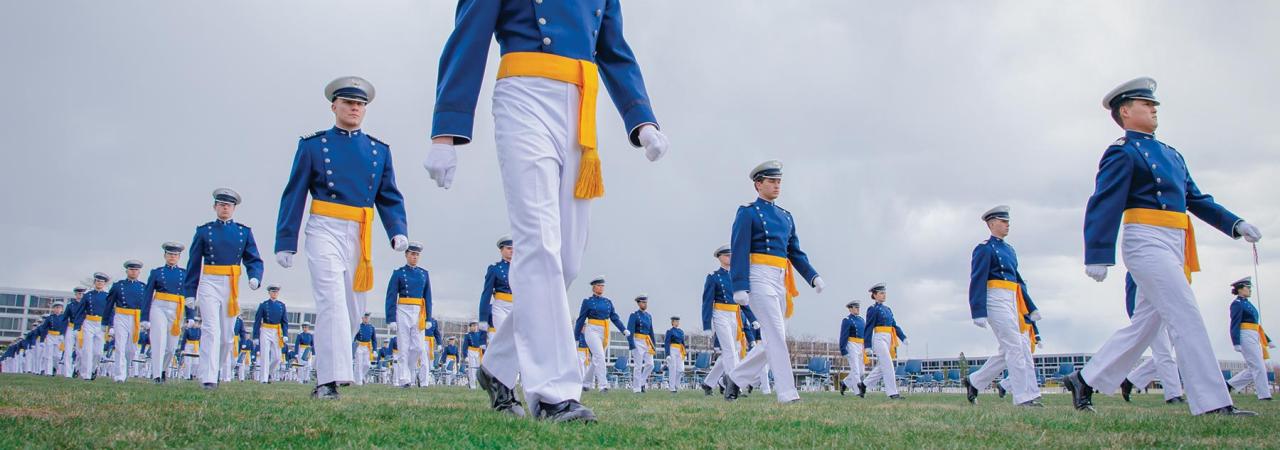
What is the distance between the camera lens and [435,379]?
4091 cm

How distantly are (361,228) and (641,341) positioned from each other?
→ 17.7m

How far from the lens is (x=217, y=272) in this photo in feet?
39.3

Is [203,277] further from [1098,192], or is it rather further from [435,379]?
[435,379]

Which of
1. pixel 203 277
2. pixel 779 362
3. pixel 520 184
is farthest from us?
pixel 203 277

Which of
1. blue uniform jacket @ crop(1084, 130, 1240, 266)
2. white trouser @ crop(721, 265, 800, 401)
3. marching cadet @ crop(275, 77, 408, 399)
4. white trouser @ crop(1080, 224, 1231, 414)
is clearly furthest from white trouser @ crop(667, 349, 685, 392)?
white trouser @ crop(1080, 224, 1231, 414)

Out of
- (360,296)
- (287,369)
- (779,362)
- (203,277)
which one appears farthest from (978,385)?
(287,369)

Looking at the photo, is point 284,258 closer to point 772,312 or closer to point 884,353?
point 772,312

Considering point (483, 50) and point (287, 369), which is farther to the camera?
point (287, 369)

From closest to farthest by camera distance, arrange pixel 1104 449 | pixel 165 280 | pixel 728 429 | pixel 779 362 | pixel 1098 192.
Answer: pixel 1104 449 < pixel 728 429 < pixel 1098 192 < pixel 779 362 < pixel 165 280

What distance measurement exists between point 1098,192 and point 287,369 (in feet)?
131

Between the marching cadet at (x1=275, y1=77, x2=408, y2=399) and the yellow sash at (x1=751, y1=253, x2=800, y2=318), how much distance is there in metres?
3.91

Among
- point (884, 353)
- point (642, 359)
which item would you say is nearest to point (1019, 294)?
point (884, 353)

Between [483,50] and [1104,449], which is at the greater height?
[483,50]

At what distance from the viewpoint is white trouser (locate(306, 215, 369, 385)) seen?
7238 mm
